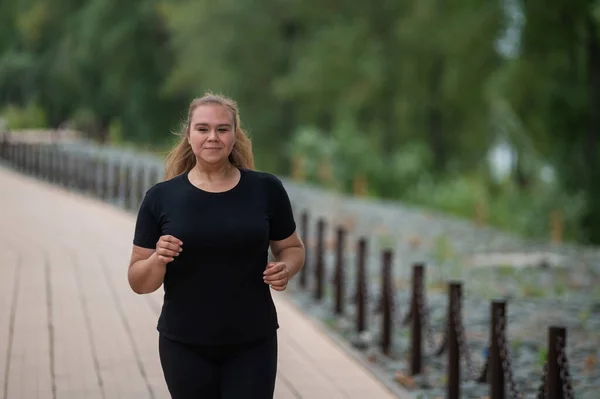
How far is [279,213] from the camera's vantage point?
4082 millimetres

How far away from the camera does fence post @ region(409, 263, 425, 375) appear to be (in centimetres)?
841

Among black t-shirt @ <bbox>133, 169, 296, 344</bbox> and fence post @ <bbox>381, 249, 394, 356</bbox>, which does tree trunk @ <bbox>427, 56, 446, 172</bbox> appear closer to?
fence post @ <bbox>381, 249, 394, 356</bbox>

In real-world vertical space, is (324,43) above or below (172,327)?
above

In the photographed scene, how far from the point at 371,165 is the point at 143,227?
2899cm

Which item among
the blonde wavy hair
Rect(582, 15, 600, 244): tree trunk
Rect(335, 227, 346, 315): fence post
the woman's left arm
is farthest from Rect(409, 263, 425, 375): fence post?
Rect(582, 15, 600, 244): tree trunk

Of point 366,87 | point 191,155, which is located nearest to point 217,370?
point 191,155

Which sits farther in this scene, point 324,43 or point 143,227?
point 324,43

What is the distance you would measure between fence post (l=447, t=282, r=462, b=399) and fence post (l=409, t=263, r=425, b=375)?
0.96 m

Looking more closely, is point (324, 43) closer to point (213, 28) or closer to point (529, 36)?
point (213, 28)

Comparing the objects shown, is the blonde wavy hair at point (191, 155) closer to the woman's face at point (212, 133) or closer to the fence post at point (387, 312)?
the woman's face at point (212, 133)

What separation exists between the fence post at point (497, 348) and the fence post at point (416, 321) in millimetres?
1752

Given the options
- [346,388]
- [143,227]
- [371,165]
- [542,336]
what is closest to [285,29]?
[371,165]

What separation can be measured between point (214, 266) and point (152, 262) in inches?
8.2

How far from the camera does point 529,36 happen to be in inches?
819
